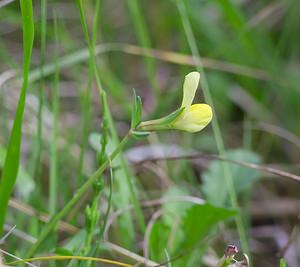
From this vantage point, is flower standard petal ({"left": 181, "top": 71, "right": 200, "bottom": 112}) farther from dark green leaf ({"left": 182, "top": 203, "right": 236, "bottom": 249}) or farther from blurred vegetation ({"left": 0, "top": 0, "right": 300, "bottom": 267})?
dark green leaf ({"left": 182, "top": 203, "right": 236, "bottom": 249})

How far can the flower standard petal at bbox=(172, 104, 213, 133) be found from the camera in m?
0.90

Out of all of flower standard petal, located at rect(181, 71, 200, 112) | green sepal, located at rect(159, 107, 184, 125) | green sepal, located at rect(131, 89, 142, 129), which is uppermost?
flower standard petal, located at rect(181, 71, 200, 112)

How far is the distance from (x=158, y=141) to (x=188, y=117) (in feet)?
3.20

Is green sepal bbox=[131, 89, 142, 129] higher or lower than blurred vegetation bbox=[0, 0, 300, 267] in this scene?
lower

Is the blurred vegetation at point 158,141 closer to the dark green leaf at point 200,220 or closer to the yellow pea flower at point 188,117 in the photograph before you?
the dark green leaf at point 200,220

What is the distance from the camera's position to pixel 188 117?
2.96 feet

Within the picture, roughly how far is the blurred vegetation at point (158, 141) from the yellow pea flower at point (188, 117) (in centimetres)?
12

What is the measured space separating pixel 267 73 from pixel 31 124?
2.30ft

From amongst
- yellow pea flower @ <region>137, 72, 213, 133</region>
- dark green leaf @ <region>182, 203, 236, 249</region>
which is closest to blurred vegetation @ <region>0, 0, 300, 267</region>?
dark green leaf @ <region>182, 203, 236, 249</region>

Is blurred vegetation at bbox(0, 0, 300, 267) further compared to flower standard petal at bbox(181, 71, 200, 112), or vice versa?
blurred vegetation at bbox(0, 0, 300, 267)

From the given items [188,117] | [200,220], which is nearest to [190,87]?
[188,117]

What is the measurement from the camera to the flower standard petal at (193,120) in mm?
896

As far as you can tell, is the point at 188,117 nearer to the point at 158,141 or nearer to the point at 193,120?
the point at 193,120

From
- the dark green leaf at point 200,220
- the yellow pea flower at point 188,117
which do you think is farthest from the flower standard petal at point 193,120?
the dark green leaf at point 200,220
